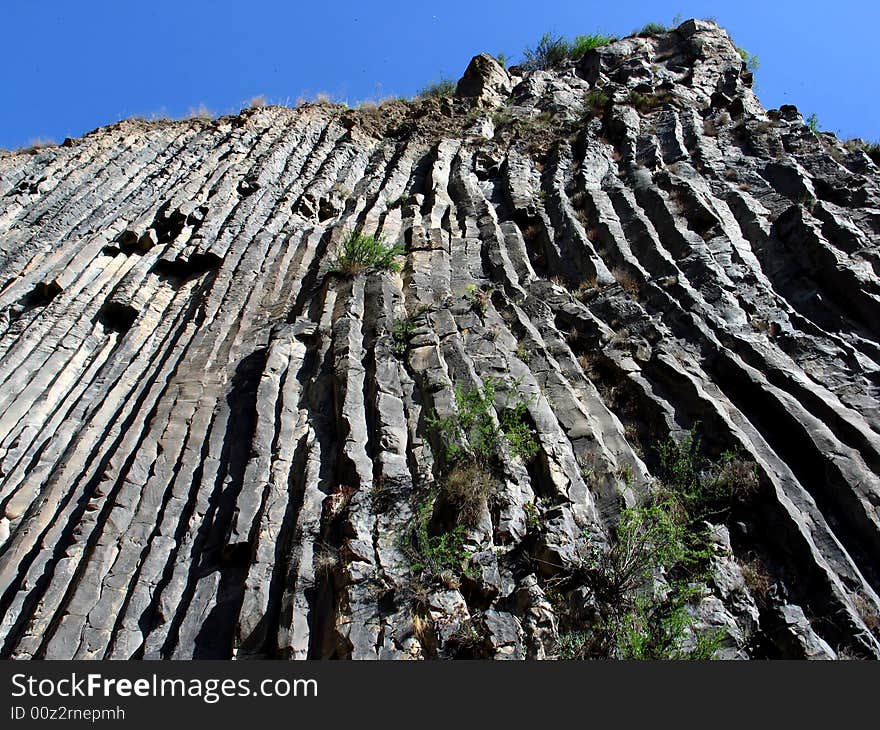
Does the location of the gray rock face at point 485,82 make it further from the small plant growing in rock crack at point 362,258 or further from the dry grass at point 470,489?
the dry grass at point 470,489

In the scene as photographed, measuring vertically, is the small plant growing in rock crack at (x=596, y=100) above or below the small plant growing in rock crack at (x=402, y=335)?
above

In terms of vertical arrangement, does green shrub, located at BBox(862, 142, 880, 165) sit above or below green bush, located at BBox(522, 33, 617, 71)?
below

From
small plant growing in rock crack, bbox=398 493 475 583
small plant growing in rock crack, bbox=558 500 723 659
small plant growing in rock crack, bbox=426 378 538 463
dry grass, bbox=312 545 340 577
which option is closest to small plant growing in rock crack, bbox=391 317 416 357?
small plant growing in rock crack, bbox=426 378 538 463

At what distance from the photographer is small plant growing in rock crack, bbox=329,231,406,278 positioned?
38.1 feet

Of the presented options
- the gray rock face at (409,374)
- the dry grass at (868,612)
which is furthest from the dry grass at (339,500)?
the dry grass at (868,612)

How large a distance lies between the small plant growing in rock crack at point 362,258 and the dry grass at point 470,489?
5.37 meters

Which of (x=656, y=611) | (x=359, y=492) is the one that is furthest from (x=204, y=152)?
(x=656, y=611)

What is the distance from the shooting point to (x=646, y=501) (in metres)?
6.96

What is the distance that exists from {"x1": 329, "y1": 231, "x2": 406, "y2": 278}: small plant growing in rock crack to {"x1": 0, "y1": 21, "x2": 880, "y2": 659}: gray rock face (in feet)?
0.81

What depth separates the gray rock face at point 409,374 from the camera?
6132mm

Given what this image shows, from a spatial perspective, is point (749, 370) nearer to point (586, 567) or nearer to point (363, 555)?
point (586, 567)

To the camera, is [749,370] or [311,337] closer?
[749,370]

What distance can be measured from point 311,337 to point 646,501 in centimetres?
523

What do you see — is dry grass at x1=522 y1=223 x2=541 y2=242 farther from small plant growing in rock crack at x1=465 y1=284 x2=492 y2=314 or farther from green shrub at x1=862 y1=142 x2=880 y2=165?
green shrub at x1=862 y1=142 x2=880 y2=165
